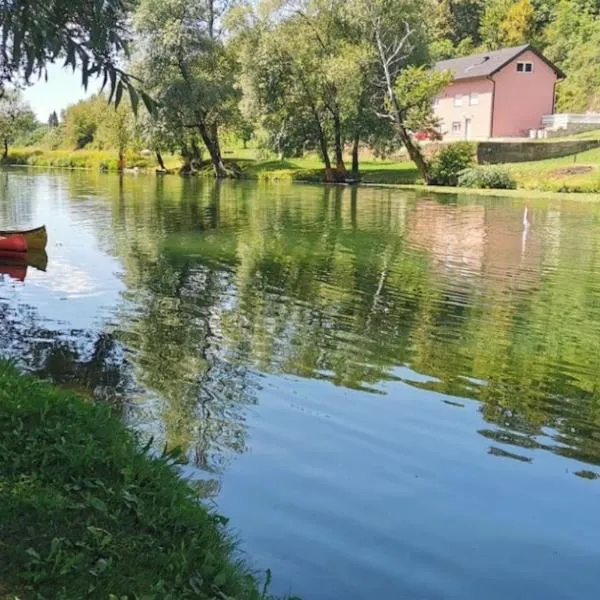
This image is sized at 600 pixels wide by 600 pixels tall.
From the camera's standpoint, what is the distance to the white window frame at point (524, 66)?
65.8 meters

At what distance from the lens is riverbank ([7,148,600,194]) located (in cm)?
4547

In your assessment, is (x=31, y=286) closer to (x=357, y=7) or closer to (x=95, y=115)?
(x=357, y=7)

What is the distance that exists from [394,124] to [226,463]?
49199 millimetres

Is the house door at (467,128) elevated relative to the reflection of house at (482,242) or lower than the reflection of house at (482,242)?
elevated

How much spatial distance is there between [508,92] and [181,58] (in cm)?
2810

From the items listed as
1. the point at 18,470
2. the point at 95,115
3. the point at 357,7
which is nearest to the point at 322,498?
the point at 18,470

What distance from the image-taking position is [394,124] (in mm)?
53594

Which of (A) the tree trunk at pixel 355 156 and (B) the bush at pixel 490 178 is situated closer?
(B) the bush at pixel 490 178

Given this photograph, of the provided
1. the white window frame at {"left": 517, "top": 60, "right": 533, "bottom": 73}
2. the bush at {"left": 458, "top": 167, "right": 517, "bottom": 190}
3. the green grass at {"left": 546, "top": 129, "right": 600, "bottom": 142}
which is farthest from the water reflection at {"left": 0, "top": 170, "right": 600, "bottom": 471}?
the white window frame at {"left": 517, "top": 60, "right": 533, "bottom": 73}

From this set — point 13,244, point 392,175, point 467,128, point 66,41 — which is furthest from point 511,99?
point 66,41

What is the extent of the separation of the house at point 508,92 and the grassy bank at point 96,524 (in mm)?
64227

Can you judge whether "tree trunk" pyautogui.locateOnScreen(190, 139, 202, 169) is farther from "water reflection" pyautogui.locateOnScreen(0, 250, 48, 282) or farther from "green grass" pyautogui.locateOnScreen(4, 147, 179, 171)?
"water reflection" pyautogui.locateOnScreen(0, 250, 48, 282)

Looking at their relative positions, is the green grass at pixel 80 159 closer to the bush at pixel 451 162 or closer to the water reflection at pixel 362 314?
the bush at pixel 451 162

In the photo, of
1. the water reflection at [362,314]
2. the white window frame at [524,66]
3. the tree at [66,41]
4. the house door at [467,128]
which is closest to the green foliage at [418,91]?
the house door at [467,128]
